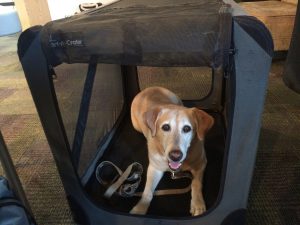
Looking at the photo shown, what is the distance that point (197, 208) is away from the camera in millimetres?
1188

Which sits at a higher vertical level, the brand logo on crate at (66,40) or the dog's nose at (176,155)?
the brand logo on crate at (66,40)

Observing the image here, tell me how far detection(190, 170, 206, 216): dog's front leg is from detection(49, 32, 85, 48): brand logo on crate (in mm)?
765

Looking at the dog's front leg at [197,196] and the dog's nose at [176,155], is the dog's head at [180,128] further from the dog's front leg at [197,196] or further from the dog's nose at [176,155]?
the dog's front leg at [197,196]

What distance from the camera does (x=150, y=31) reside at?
2.75 feet

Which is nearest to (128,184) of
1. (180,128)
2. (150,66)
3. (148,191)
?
(148,191)

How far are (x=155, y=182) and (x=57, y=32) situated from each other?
2.53 ft

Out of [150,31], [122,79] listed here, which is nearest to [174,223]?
[150,31]

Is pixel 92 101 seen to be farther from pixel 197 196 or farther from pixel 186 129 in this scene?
pixel 197 196

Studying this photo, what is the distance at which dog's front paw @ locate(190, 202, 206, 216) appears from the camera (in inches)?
46.2

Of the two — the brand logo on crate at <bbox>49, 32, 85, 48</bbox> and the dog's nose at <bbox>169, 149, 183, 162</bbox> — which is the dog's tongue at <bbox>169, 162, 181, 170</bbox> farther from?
the brand logo on crate at <bbox>49, 32, 85, 48</bbox>

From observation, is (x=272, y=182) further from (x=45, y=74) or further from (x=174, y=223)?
(x=45, y=74)

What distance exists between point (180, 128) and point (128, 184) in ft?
1.40

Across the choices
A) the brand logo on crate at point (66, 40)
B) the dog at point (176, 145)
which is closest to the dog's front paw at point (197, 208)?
the dog at point (176, 145)

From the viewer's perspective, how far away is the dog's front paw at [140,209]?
1216mm
